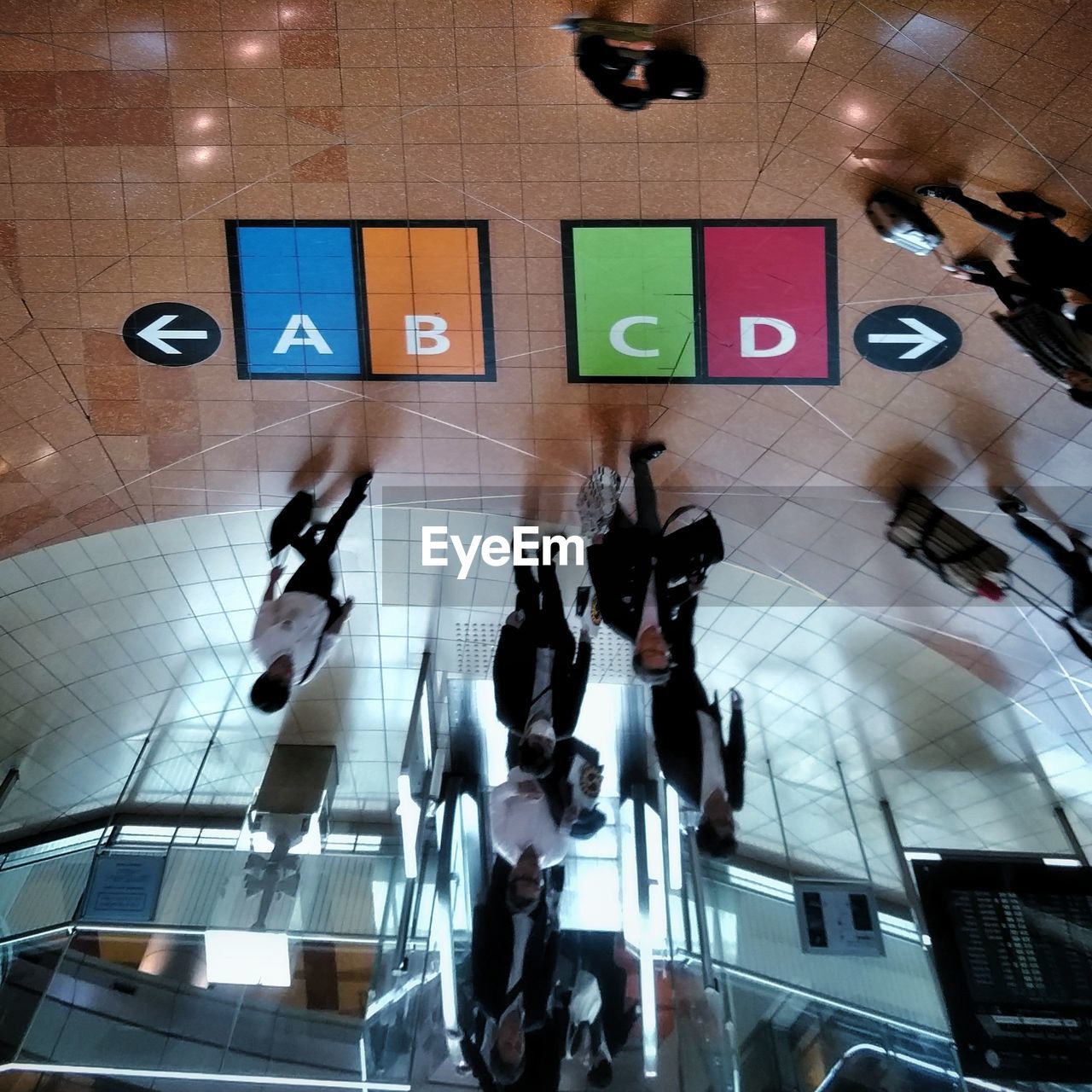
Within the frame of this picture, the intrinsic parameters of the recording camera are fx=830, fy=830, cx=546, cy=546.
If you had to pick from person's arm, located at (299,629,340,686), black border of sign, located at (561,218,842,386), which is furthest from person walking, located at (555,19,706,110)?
person's arm, located at (299,629,340,686)

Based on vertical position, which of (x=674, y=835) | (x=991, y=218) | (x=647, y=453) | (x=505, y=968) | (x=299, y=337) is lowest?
(x=505, y=968)

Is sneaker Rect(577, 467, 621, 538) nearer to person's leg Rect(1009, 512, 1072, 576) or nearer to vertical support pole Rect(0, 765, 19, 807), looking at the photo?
person's leg Rect(1009, 512, 1072, 576)

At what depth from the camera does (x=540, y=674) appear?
9.83 ft

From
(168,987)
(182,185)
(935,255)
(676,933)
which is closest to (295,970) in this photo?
(168,987)

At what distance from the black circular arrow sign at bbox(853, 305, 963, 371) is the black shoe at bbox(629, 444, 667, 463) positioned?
83cm

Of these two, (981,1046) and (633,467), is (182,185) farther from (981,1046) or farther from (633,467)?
(981,1046)

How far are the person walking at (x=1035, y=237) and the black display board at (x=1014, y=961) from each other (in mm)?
2276

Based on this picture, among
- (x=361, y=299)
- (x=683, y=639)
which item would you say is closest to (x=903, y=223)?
(x=683, y=639)

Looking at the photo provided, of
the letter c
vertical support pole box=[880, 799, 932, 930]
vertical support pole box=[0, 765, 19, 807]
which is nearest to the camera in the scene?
the letter c

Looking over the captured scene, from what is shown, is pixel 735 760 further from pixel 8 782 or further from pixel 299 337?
pixel 8 782

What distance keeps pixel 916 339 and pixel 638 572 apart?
139cm

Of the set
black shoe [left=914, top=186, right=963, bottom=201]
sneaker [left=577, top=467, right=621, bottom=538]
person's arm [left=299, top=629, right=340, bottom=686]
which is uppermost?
black shoe [left=914, top=186, right=963, bottom=201]

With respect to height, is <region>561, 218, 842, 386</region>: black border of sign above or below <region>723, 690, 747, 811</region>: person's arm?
above

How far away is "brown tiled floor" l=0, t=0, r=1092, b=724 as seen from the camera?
9.58ft
